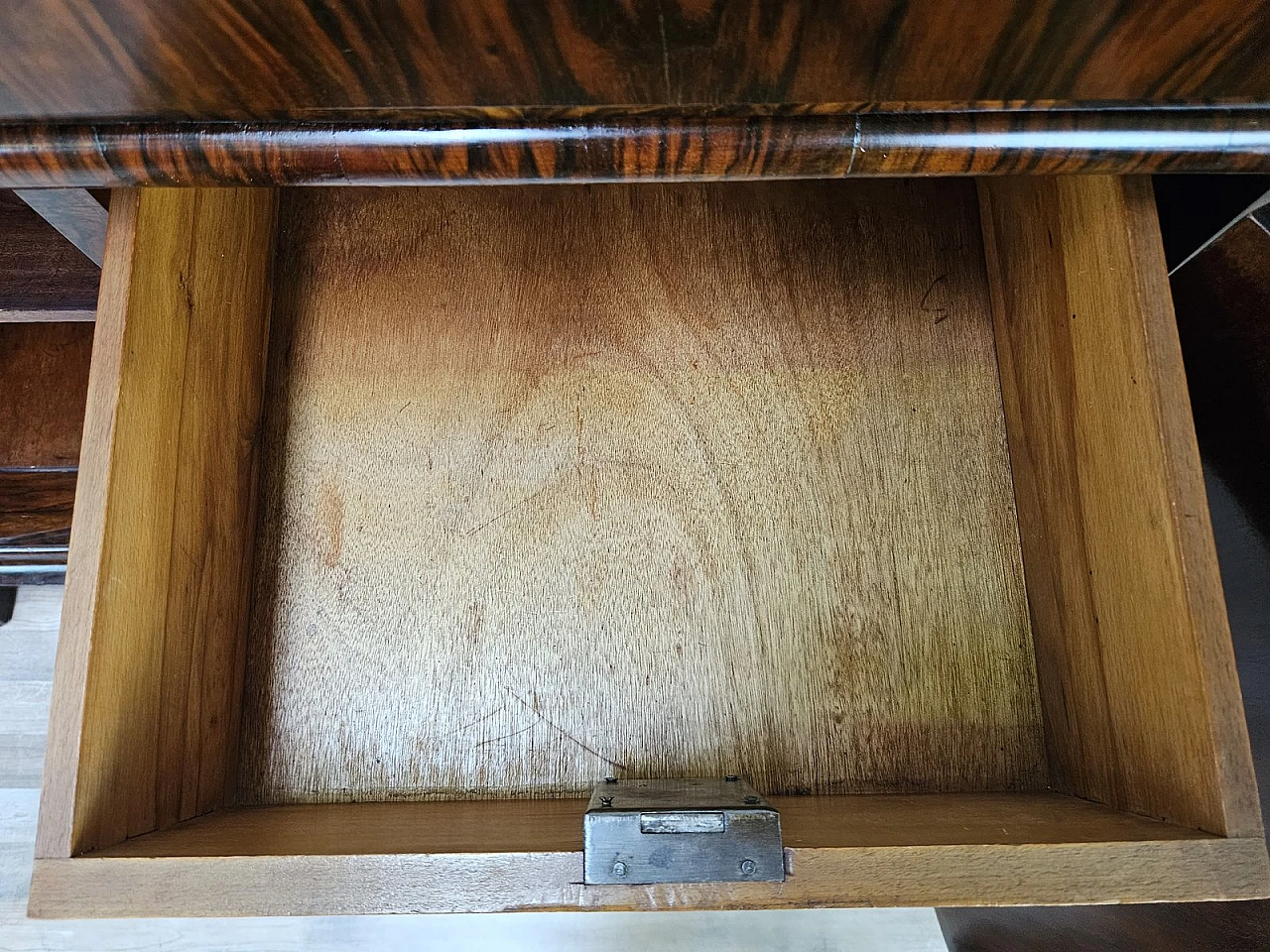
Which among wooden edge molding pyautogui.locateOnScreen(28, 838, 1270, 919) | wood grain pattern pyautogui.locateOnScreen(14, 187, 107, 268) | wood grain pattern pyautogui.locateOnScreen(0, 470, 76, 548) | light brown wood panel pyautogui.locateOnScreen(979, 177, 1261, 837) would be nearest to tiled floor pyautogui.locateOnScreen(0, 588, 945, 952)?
wood grain pattern pyautogui.locateOnScreen(0, 470, 76, 548)

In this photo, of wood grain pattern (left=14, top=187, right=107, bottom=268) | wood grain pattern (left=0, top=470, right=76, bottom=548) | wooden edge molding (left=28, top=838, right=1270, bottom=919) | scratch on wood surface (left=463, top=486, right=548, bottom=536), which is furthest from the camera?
wood grain pattern (left=0, top=470, right=76, bottom=548)

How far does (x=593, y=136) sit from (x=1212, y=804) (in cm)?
51

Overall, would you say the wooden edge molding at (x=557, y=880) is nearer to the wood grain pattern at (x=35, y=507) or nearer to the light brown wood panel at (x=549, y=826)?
the light brown wood panel at (x=549, y=826)

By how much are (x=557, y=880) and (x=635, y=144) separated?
40 cm

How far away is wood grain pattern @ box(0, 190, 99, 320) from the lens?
0.84 m

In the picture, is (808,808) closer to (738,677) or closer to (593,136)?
(738,677)

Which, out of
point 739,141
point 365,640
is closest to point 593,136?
point 739,141

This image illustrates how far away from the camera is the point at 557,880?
49cm

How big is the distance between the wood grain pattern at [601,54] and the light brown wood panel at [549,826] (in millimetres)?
397

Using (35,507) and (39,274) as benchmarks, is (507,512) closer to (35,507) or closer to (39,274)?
(39,274)

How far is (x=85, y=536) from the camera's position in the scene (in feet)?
1.76

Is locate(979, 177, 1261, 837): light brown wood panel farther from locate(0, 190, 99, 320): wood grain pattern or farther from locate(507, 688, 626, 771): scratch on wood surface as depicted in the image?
locate(0, 190, 99, 320): wood grain pattern

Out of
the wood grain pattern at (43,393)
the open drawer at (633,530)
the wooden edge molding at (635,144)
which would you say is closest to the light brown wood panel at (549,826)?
the open drawer at (633,530)

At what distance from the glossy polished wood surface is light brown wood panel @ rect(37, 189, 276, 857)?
0.57 ft
